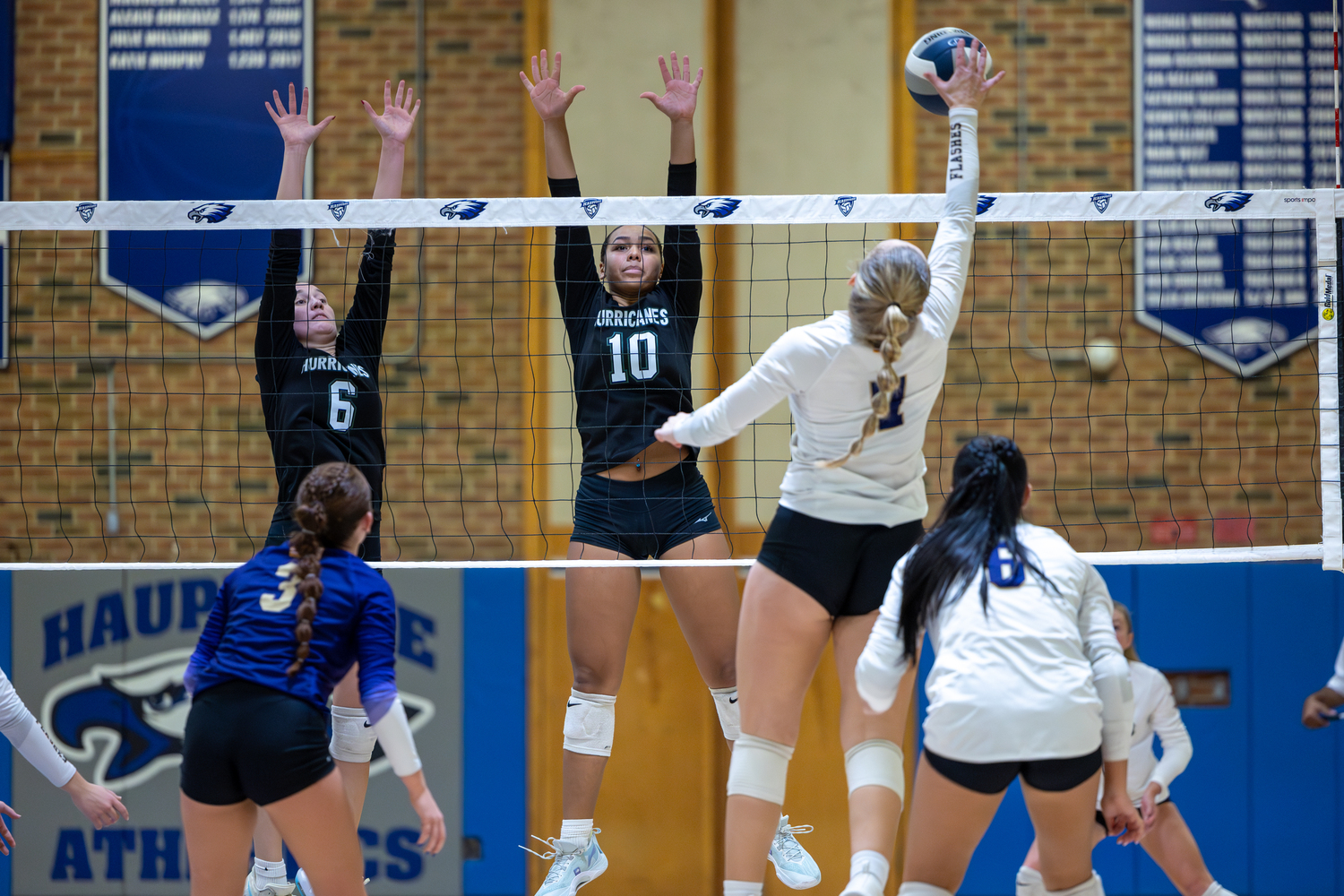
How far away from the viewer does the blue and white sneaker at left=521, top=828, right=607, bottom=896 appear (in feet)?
12.6

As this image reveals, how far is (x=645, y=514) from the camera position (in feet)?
12.7

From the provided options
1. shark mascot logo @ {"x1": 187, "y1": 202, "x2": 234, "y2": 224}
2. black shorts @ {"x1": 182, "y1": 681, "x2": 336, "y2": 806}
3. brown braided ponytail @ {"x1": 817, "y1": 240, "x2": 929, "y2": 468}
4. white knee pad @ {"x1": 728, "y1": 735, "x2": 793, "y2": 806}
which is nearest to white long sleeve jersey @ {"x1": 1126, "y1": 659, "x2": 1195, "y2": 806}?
white knee pad @ {"x1": 728, "y1": 735, "x2": 793, "y2": 806}

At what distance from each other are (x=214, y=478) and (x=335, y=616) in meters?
3.78

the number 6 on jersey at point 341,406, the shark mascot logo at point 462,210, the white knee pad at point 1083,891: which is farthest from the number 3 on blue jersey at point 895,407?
the number 6 on jersey at point 341,406

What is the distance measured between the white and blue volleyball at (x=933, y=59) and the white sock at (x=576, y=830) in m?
2.58

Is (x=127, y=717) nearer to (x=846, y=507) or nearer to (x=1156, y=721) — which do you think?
(x=846, y=507)

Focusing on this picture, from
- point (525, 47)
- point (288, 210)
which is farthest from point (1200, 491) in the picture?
point (288, 210)

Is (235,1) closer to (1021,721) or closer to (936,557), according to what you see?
(936,557)

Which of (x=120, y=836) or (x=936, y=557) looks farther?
(x=120, y=836)

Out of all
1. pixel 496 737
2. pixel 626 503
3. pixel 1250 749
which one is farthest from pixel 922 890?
pixel 1250 749

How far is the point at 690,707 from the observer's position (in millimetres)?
→ 5684

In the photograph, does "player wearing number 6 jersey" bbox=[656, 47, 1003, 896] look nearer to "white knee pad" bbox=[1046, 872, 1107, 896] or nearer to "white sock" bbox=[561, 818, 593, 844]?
"white knee pad" bbox=[1046, 872, 1107, 896]

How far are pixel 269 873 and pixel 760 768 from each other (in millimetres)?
1813

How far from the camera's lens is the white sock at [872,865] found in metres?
3.00
